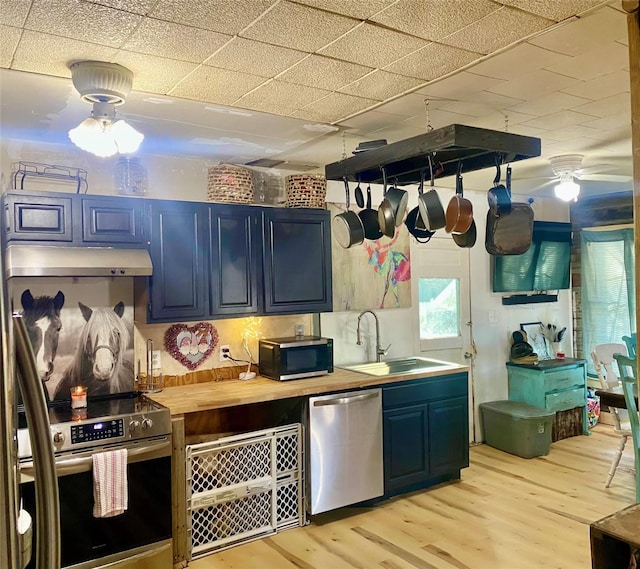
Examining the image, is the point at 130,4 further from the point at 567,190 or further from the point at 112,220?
the point at 567,190

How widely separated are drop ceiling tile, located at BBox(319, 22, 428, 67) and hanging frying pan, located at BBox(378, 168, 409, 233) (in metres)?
0.92

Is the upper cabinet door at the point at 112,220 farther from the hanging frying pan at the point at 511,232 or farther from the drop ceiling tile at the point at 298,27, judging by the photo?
the hanging frying pan at the point at 511,232

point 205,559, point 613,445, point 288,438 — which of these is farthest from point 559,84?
point 613,445

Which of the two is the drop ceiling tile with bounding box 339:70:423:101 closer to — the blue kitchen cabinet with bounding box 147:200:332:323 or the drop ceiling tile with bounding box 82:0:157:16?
the drop ceiling tile with bounding box 82:0:157:16

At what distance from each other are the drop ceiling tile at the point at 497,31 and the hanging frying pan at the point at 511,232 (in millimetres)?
1034

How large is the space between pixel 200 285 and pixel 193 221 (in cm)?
41

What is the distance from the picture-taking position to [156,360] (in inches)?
143

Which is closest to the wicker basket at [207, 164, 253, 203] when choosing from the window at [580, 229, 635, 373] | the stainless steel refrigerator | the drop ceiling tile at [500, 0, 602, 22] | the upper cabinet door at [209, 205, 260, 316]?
the upper cabinet door at [209, 205, 260, 316]

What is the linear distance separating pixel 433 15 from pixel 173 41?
96 cm

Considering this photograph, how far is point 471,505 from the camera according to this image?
3855mm

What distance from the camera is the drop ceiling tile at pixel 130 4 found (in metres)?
1.75

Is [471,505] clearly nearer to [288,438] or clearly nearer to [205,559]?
[288,438]

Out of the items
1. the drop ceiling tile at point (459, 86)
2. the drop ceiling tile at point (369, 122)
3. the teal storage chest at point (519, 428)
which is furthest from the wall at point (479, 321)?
the drop ceiling tile at point (459, 86)

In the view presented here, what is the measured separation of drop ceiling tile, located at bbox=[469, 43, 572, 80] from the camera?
2232mm
